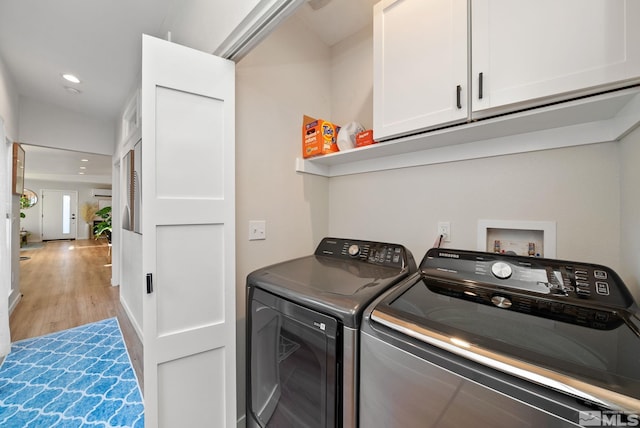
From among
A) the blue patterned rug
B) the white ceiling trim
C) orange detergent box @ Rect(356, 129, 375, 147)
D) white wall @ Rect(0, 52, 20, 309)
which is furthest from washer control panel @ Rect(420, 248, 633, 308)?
white wall @ Rect(0, 52, 20, 309)

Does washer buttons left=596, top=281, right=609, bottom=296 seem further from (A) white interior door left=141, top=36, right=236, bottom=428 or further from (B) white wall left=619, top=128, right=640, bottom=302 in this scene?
(A) white interior door left=141, top=36, right=236, bottom=428

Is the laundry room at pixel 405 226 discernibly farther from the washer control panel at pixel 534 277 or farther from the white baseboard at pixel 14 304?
the white baseboard at pixel 14 304

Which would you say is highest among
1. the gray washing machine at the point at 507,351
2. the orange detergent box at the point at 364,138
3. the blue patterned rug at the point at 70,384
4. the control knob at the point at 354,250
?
the orange detergent box at the point at 364,138

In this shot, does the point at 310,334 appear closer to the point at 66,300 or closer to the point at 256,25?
the point at 256,25

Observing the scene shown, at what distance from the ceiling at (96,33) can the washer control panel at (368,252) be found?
1.25 m

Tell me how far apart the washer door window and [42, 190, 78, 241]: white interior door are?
13225 millimetres

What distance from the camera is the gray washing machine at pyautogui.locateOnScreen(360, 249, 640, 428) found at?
1.50 feet

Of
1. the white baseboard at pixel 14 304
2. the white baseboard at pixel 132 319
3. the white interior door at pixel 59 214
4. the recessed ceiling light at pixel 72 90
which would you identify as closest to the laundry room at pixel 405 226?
the white baseboard at pixel 132 319

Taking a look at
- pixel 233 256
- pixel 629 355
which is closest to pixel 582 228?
pixel 629 355

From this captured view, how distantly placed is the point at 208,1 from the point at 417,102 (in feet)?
3.70

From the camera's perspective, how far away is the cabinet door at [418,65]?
1002mm

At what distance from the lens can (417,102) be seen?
112 cm

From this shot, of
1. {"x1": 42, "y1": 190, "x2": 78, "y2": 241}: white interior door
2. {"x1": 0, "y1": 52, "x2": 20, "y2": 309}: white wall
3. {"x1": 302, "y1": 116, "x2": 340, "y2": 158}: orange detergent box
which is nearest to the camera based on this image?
{"x1": 302, "y1": 116, "x2": 340, "y2": 158}: orange detergent box

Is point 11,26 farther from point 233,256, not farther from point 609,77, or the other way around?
point 609,77
